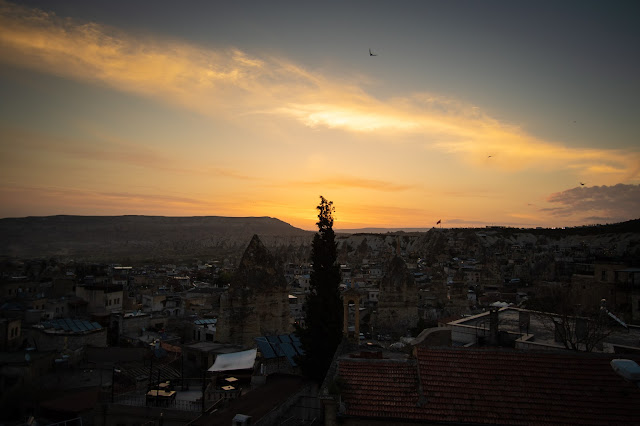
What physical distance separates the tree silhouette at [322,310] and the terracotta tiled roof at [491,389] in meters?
5.43

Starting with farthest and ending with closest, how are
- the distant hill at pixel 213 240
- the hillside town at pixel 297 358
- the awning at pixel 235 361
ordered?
the distant hill at pixel 213 240
the awning at pixel 235 361
the hillside town at pixel 297 358

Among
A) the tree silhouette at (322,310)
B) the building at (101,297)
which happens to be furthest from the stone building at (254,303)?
the building at (101,297)

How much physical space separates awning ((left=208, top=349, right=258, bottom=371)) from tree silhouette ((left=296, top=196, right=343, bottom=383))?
2.23m

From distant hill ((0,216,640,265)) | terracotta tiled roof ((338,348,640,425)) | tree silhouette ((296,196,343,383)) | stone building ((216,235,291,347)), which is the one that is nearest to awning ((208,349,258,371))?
tree silhouette ((296,196,343,383))

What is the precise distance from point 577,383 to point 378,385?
4.15 m

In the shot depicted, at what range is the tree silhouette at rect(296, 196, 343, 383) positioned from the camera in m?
15.3

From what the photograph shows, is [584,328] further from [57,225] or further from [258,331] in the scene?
[57,225]

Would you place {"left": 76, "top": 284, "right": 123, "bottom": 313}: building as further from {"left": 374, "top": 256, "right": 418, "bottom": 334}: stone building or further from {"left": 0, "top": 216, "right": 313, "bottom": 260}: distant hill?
{"left": 0, "top": 216, "right": 313, "bottom": 260}: distant hill

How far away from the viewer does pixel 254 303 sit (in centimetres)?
2334

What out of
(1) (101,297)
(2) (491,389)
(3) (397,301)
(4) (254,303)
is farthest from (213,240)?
(2) (491,389)

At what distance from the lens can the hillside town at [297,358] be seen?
361 inches

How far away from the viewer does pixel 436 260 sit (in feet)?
302

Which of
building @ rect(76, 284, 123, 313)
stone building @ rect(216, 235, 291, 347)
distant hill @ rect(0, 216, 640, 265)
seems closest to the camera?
stone building @ rect(216, 235, 291, 347)

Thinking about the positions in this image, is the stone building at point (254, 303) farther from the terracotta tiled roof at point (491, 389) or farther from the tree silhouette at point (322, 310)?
the terracotta tiled roof at point (491, 389)
